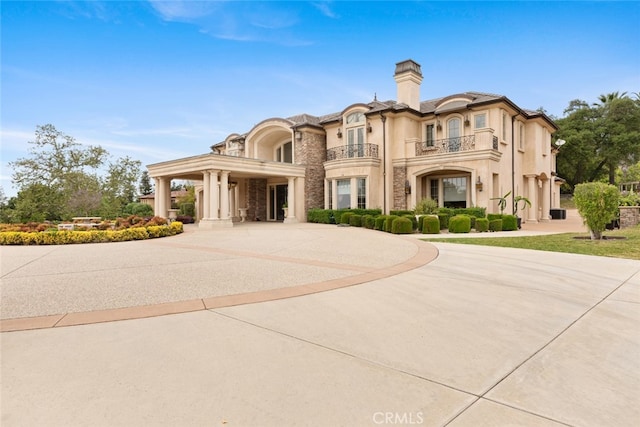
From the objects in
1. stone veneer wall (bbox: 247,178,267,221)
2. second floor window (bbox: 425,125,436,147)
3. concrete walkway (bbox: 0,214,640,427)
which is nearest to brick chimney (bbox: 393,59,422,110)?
second floor window (bbox: 425,125,436,147)

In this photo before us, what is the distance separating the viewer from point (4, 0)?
809 cm

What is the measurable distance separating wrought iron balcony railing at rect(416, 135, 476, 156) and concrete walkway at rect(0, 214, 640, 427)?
1410 centimetres

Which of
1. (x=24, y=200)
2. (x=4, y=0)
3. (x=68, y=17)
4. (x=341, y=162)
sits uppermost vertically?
(x=68, y=17)

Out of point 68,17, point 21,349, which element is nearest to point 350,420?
point 21,349

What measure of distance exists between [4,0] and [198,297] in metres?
8.73

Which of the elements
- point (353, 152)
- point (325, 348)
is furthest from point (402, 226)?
point (325, 348)

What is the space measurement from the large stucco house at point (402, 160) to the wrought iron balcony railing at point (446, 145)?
6cm

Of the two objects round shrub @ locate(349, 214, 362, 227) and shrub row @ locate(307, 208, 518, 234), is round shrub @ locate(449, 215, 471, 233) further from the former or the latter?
round shrub @ locate(349, 214, 362, 227)

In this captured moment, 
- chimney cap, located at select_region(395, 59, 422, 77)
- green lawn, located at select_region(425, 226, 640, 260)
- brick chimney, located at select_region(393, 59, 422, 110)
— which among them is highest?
chimney cap, located at select_region(395, 59, 422, 77)

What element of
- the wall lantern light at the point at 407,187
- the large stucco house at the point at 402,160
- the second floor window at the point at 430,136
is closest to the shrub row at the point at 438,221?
the large stucco house at the point at 402,160

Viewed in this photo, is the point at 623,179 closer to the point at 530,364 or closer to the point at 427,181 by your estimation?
the point at 427,181

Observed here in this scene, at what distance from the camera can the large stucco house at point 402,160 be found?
1948cm

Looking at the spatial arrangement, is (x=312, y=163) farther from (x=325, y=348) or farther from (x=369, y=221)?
(x=325, y=348)

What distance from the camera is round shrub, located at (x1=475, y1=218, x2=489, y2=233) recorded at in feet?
51.5
